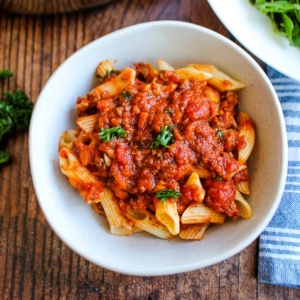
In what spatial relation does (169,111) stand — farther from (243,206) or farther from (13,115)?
(13,115)

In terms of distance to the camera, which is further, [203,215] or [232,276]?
[232,276]

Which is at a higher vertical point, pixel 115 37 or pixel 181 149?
pixel 115 37

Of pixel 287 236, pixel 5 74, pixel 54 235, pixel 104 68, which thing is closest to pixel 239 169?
pixel 287 236

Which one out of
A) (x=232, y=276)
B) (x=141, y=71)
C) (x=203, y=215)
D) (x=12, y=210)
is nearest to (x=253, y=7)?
(x=141, y=71)

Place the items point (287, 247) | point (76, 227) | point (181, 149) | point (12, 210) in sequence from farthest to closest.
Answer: point (12, 210)
point (287, 247)
point (76, 227)
point (181, 149)

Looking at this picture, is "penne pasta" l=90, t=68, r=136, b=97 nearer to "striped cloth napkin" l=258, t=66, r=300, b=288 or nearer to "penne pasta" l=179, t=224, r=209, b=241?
"penne pasta" l=179, t=224, r=209, b=241

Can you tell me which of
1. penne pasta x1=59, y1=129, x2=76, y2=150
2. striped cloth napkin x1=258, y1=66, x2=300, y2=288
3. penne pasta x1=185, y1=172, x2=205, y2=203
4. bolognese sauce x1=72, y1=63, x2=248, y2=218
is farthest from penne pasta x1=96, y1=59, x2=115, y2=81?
striped cloth napkin x1=258, y1=66, x2=300, y2=288

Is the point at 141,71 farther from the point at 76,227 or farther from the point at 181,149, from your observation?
the point at 76,227
